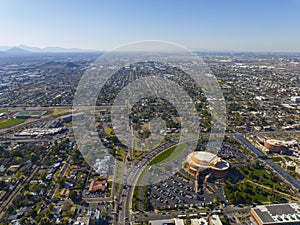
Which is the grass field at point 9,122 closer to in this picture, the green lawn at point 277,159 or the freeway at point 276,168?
the freeway at point 276,168

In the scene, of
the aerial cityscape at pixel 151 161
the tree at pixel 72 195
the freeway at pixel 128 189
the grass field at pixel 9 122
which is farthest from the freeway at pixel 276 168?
the grass field at pixel 9 122

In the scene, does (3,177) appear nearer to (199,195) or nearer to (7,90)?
(199,195)

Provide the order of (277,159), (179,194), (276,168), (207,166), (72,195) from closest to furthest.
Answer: (72,195) < (179,194) < (207,166) < (276,168) < (277,159)

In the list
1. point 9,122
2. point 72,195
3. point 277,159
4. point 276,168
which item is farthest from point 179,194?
point 9,122

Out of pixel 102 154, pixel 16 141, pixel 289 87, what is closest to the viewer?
pixel 102 154

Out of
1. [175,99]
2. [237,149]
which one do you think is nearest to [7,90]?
[175,99]

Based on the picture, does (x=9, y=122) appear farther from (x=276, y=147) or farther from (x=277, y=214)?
(x=277, y=214)
